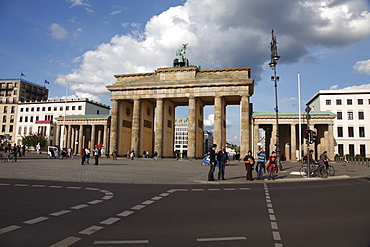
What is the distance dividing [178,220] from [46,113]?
291ft

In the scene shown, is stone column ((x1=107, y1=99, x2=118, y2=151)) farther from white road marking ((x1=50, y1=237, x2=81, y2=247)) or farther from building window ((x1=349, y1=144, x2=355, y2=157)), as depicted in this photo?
building window ((x1=349, y1=144, x2=355, y2=157))

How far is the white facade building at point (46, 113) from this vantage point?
82.6m

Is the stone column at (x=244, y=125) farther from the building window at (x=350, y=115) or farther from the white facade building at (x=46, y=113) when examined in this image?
the white facade building at (x=46, y=113)

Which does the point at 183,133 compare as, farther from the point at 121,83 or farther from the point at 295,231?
the point at 295,231

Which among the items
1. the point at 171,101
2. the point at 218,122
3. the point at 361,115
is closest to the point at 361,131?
the point at 361,115

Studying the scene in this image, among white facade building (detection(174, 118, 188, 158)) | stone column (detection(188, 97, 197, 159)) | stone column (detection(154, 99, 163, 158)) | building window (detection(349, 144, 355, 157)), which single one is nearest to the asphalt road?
stone column (detection(188, 97, 197, 159))

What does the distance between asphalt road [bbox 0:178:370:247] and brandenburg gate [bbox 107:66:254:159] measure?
129 feet

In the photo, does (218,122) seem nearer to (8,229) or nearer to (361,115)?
(8,229)

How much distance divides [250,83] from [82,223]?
→ 4422cm

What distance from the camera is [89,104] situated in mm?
83938

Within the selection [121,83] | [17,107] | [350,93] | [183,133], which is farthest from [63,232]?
[183,133]

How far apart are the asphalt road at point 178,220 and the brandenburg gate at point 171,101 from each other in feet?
129

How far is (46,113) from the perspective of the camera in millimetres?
84438

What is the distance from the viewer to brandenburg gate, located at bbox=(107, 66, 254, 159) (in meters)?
48.5
